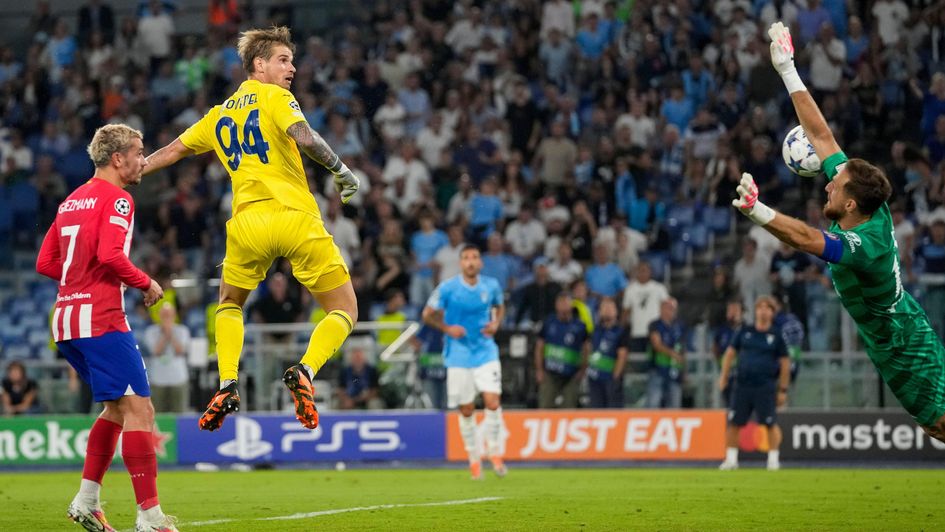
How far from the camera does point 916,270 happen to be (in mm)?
20062

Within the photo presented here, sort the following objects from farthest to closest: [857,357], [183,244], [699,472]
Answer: [183,244]
[857,357]
[699,472]

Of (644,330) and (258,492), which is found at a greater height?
(644,330)

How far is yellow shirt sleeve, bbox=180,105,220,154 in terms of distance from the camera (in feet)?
31.9

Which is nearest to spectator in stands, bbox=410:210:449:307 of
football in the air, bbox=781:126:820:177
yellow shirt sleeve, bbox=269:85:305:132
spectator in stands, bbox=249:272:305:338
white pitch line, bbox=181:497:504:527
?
spectator in stands, bbox=249:272:305:338

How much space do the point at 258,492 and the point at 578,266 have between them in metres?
8.72

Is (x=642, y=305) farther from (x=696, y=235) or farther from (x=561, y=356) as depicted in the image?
(x=696, y=235)

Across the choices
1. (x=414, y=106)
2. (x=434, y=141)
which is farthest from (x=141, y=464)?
(x=414, y=106)

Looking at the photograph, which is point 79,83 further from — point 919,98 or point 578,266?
point 919,98

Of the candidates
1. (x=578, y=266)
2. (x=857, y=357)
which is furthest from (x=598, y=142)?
(x=857, y=357)

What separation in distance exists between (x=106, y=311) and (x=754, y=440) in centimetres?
1301

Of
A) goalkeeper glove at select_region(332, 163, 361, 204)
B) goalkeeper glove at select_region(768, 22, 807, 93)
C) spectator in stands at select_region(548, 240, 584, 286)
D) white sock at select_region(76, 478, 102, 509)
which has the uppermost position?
goalkeeper glove at select_region(768, 22, 807, 93)

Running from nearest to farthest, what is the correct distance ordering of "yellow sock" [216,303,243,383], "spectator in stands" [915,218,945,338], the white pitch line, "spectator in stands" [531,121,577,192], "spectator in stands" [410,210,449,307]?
"yellow sock" [216,303,243,383] < the white pitch line < "spectator in stands" [915,218,945,338] < "spectator in stands" [410,210,449,307] < "spectator in stands" [531,121,577,192]

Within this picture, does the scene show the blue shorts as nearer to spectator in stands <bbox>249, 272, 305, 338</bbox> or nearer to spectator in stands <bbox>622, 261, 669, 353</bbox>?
spectator in stands <bbox>622, 261, 669, 353</bbox>

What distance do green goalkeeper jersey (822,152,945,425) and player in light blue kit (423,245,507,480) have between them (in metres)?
7.96
